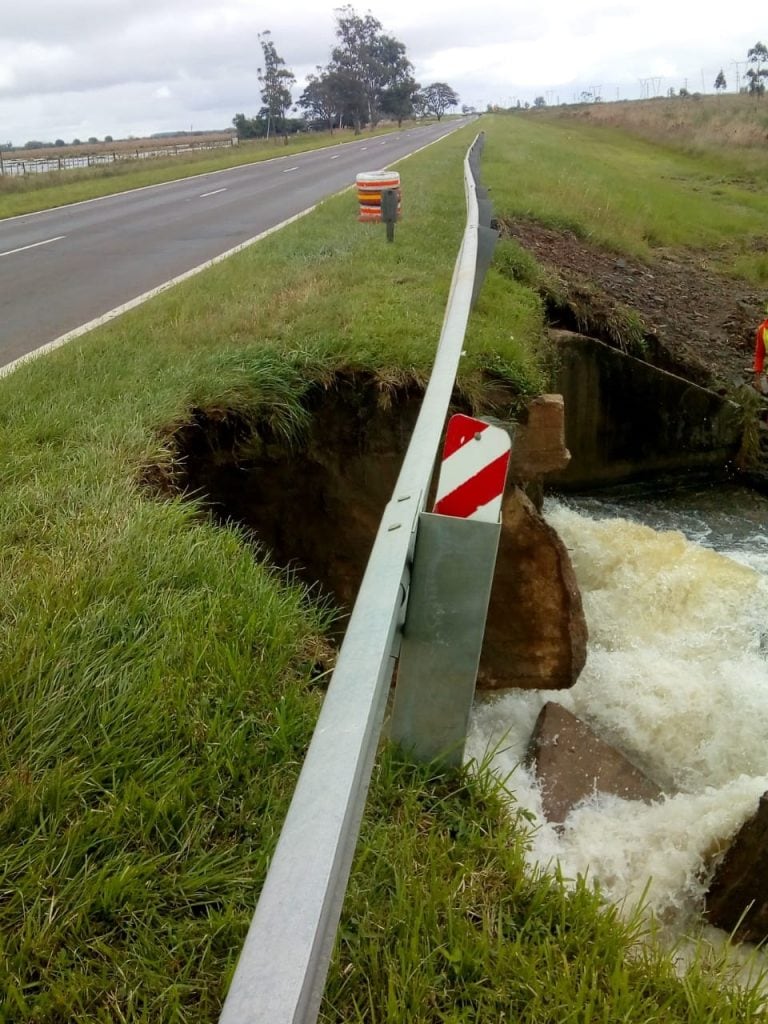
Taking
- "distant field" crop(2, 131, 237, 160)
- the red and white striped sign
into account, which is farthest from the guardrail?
"distant field" crop(2, 131, 237, 160)

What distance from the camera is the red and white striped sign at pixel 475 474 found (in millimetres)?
2236

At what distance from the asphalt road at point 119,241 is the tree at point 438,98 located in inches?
4462

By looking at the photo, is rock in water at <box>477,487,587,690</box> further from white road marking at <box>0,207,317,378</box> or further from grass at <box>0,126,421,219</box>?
grass at <box>0,126,421,219</box>

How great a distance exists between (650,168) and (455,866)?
113ft

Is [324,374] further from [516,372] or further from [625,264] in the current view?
[625,264]

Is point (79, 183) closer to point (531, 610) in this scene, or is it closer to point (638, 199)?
point (638, 199)

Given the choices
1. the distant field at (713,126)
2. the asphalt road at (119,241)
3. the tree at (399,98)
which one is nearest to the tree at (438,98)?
the tree at (399,98)

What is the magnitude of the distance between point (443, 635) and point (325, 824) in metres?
0.94

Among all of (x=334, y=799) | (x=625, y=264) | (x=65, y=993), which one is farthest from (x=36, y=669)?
(x=625, y=264)

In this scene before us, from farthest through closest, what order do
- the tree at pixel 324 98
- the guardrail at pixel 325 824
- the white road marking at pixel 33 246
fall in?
the tree at pixel 324 98, the white road marking at pixel 33 246, the guardrail at pixel 325 824

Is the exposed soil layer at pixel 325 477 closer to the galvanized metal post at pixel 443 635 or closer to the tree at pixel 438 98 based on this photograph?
the galvanized metal post at pixel 443 635

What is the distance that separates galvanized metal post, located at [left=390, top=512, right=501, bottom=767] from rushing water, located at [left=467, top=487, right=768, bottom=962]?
287 millimetres

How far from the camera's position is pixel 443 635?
81.8 inches

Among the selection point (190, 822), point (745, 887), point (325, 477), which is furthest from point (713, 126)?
point (190, 822)
